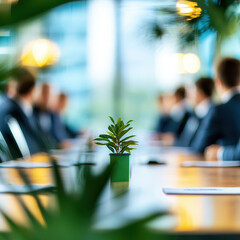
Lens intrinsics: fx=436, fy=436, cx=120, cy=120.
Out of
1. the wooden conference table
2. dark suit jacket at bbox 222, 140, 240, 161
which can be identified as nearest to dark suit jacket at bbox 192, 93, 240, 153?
dark suit jacket at bbox 222, 140, 240, 161

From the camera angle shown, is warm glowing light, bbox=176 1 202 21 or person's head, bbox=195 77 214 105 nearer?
warm glowing light, bbox=176 1 202 21

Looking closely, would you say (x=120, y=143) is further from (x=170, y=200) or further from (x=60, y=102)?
(x=60, y=102)

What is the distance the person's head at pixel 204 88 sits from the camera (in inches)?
205

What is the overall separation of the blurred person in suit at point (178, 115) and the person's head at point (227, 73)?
8.57ft

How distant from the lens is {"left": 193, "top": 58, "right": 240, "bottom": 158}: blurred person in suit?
4.00m

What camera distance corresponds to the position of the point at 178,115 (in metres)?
8.51

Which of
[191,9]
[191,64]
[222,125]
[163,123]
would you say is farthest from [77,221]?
[163,123]

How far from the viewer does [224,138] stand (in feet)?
13.8

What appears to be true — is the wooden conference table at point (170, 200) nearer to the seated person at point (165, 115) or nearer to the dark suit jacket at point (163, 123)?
the dark suit jacket at point (163, 123)

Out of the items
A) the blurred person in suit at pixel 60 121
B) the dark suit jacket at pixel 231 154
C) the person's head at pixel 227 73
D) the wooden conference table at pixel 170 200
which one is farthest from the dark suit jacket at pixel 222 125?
the blurred person in suit at pixel 60 121

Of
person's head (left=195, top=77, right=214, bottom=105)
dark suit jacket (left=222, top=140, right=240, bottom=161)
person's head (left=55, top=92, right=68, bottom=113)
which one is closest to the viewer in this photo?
dark suit jacket (left=222, top=140, right=240, bottom=161)

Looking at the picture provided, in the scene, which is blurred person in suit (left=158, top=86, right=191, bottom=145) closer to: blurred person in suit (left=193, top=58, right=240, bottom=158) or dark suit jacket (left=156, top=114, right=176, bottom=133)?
dark suit jacket (left=156, top=114, right=176, bottom=133)

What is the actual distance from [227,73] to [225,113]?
387 millimetres

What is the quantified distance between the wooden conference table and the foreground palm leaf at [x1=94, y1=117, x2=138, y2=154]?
159mm
